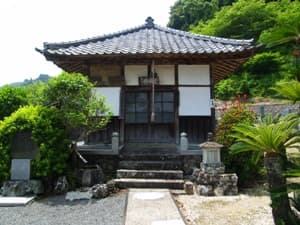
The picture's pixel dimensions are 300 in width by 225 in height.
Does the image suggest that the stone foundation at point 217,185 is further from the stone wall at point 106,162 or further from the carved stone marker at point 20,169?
the carved stone marker at point 20,169

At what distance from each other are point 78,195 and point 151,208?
2026 millimetres

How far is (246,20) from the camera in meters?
26.6

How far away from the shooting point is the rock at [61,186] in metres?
7.21

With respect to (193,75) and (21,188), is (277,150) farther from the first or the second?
(193,75)

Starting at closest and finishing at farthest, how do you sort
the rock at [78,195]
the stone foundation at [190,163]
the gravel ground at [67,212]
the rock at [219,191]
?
1. the gravel ground at [67,212]
2. the rock at [78,195]
3. the rock at [219,191]
4. the stone foundation at [190,163]

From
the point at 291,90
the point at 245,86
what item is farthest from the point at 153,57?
the point at 245,86

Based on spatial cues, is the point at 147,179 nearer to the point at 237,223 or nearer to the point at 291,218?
the point at 237,223

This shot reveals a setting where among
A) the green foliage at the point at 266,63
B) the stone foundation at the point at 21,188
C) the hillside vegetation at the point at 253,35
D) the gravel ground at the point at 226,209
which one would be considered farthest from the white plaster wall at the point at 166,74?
the green foliage at the point at 266,63

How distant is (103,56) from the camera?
962 centimetres

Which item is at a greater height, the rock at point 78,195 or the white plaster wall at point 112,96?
the white plaster wall at point 112,96

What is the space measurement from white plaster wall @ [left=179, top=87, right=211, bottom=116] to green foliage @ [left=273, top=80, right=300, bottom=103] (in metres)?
7.19

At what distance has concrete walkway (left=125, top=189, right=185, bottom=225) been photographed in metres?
4.98

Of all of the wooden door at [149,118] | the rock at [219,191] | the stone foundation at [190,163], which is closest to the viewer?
the rock at [219,191]

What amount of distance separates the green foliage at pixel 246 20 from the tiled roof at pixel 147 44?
15476 millimetres
